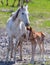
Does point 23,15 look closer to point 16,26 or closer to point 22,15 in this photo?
point 22,15

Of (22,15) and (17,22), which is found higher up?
(22,15)

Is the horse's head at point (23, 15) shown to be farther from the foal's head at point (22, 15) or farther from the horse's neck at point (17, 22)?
the horse's neck at point (17, 22)

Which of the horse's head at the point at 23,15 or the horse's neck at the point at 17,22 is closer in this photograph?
the horse's head at the point at 23,15

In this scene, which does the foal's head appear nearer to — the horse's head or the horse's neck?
the horse's head

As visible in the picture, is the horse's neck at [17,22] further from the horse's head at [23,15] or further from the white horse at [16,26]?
the horse's head at [23,15]

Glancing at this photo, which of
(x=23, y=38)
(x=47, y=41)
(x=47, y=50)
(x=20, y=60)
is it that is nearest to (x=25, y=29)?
(x=23, y=38)

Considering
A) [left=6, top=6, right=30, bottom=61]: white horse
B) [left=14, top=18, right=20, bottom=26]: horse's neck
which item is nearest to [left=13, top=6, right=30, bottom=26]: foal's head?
[left=6, top=6, right=30, bottom=61]: white horse

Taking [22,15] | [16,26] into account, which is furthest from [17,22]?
[22,15]

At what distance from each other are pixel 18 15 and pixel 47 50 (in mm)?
2593

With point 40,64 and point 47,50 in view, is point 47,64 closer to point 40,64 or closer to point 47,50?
point 40,64

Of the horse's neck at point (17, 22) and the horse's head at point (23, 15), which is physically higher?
the horse's head at point (23, 15)

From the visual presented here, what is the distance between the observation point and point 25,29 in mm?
10539

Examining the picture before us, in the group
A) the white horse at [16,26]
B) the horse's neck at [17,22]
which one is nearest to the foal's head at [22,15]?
the white horse at [16,26]

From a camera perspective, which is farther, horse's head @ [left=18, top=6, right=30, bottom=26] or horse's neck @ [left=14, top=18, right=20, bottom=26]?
horse's neck @ [left=14, top=18, right=20, bottom=26]
